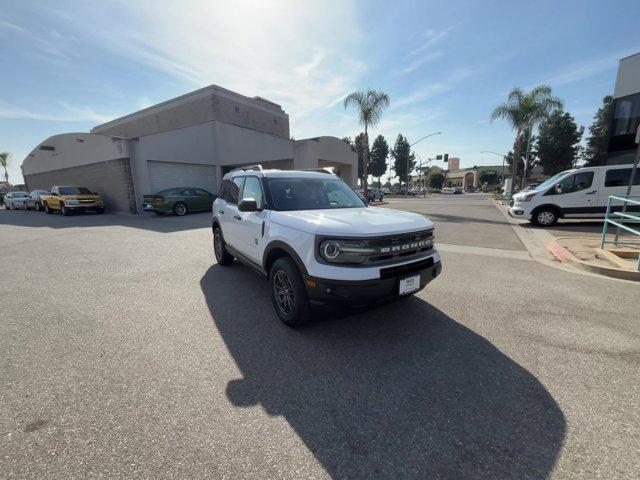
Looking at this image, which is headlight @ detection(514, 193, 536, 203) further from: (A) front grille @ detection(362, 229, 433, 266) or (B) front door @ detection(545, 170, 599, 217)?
(A) front grille @ detection(362, 229, 433, 266)

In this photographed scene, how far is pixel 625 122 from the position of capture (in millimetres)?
14875

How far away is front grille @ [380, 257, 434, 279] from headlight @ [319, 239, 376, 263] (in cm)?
24

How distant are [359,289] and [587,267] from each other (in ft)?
17.4

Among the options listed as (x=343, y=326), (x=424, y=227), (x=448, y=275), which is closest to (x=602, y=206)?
(x=448, y=275)

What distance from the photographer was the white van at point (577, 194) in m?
9.91

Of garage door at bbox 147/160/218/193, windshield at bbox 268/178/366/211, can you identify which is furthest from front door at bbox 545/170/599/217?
garage door at bbox 147/160/218/193

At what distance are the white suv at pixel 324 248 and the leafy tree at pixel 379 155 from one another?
60.8 meters

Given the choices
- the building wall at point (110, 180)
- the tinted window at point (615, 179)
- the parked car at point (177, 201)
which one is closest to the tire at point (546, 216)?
the tinted window at point (615, 179)

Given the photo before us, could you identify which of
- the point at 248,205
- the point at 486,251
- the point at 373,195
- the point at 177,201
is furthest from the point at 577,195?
the point at 373,195

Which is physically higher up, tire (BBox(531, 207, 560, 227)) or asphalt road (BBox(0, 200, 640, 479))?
tire (BBox(531, 207, 560, 227))

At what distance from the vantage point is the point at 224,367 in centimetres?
270

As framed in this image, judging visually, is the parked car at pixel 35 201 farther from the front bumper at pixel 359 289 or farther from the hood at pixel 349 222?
the front bumper at pixel 359 289

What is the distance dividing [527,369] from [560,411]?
0.51 metres

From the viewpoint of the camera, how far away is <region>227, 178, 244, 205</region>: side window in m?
4.96
